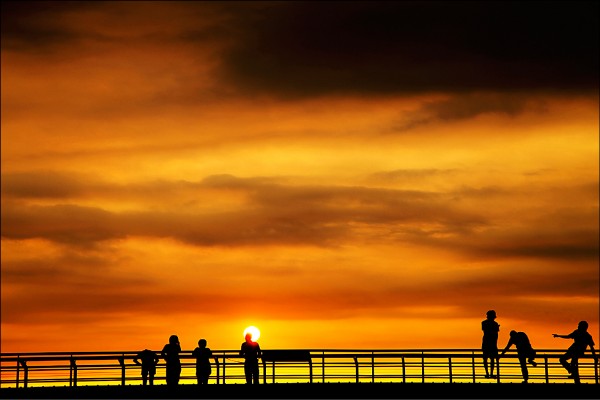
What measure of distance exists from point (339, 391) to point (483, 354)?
193 inches

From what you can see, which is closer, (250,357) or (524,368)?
(250,357)

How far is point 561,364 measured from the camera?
143 ft

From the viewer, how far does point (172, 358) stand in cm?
4212

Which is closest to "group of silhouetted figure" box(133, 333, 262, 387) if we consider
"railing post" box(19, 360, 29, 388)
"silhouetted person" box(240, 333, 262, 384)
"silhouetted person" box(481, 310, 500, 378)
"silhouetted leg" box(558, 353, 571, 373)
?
"silhouetted person" box(240, 333, 262, 384)

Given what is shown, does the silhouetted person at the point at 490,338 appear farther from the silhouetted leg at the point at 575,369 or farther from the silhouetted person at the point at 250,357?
the silhouetted person at the point at 250,357

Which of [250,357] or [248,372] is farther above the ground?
[250,357]

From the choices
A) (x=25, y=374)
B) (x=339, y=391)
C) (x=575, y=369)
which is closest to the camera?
(x=339, y=391)

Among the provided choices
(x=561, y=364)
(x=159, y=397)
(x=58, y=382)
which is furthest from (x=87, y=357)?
(x=561, y=364)

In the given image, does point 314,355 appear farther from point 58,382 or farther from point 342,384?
point 58,382

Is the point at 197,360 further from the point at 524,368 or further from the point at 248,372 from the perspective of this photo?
the point at 524,368

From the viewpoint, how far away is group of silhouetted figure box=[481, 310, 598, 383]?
4294 cm

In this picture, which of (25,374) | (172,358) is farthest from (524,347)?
(25,374)

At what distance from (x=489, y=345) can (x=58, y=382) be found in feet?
45.7

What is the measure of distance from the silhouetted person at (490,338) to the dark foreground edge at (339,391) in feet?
3.86
